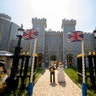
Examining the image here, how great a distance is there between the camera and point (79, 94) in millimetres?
6473

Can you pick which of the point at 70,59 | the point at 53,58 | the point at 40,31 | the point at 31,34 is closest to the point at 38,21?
the point at 40,31

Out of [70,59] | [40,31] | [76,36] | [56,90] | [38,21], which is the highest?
[38,21]

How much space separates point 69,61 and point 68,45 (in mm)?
4337

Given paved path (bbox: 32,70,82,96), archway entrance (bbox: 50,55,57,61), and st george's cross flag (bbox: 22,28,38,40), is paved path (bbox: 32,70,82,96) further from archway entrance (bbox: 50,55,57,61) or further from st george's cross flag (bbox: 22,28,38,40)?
archway entrance (bbox: 50,55,57,61)

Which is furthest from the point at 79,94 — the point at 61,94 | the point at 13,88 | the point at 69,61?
the point at 69,61

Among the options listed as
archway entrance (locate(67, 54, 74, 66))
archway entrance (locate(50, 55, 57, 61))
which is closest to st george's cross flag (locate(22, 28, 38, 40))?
archway entrance (locate(67, 54, 74, 66))

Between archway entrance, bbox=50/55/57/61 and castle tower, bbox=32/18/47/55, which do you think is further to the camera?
archway entrance, bbox=50/55/57/61

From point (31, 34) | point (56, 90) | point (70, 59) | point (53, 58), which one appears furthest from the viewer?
point (53, 58)

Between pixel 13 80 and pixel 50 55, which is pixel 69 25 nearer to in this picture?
pixel 50 55

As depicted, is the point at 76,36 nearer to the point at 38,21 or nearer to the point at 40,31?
the point at 40,31

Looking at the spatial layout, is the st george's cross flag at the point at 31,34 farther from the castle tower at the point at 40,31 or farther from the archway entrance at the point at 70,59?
the archway entrance at the point at 70,59

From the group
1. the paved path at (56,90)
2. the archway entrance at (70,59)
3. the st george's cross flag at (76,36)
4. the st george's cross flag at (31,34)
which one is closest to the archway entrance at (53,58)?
the archway entrance at (70,59)

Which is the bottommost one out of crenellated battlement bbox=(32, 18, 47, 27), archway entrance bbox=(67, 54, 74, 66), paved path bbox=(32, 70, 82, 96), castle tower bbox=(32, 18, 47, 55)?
paved path bbox=(32, 70, 82, 96)

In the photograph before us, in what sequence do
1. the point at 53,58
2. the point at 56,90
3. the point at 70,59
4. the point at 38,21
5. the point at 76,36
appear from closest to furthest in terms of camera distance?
Result: the point at 76,36
the point at 56,90
the point at 70,59
the point at 53,58
the point at 38,21
